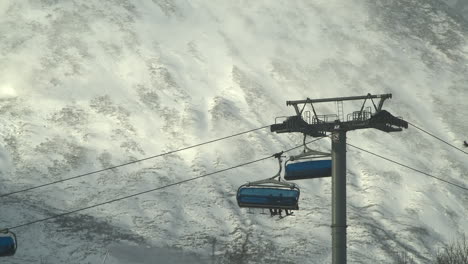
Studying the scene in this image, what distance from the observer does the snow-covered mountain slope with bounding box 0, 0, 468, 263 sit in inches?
4488

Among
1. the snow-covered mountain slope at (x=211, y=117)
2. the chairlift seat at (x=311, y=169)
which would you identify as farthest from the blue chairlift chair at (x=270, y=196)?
the snow-covered mountain slope at (x=211, y=117)

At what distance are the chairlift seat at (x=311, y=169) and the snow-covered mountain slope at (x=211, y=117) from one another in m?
87.8

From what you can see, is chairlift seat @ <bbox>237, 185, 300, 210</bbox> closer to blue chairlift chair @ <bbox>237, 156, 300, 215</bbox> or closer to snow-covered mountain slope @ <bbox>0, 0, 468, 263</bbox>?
blue chairlift chair @ <bbox>237, 156, 300, 215</bbox>

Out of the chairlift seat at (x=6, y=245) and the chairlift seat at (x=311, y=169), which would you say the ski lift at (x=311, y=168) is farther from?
the chairlift seat at (x=6, y=245)

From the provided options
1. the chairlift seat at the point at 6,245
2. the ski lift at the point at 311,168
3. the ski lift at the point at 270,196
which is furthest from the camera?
the chairlift seat at the point at 6,245

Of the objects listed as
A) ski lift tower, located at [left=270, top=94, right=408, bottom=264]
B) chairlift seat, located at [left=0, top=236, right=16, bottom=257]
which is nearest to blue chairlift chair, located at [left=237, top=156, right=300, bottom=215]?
ski lift tower, located at [left=270, top=94, right=408, bottom=264]

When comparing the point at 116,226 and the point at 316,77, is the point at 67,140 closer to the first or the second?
the point at 116,226

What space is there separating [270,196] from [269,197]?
0.14 ft

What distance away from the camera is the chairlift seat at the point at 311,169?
20.9 meters

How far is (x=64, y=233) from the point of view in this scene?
4395 inches

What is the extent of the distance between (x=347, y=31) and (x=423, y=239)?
7757 centimetres

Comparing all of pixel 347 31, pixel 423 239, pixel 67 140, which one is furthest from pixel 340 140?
pixel 347 31

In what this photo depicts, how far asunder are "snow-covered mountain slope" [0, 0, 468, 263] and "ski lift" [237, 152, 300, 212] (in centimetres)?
8719

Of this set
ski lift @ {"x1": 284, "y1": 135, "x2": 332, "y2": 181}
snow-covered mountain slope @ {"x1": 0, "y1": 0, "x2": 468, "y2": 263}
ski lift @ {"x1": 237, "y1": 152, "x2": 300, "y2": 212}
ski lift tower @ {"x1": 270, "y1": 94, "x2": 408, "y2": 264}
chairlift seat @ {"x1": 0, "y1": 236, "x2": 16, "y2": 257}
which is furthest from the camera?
snow-covered mountain slope @ {"x1": 0, "y1": 0, "x2": 468, "y2": 263}
